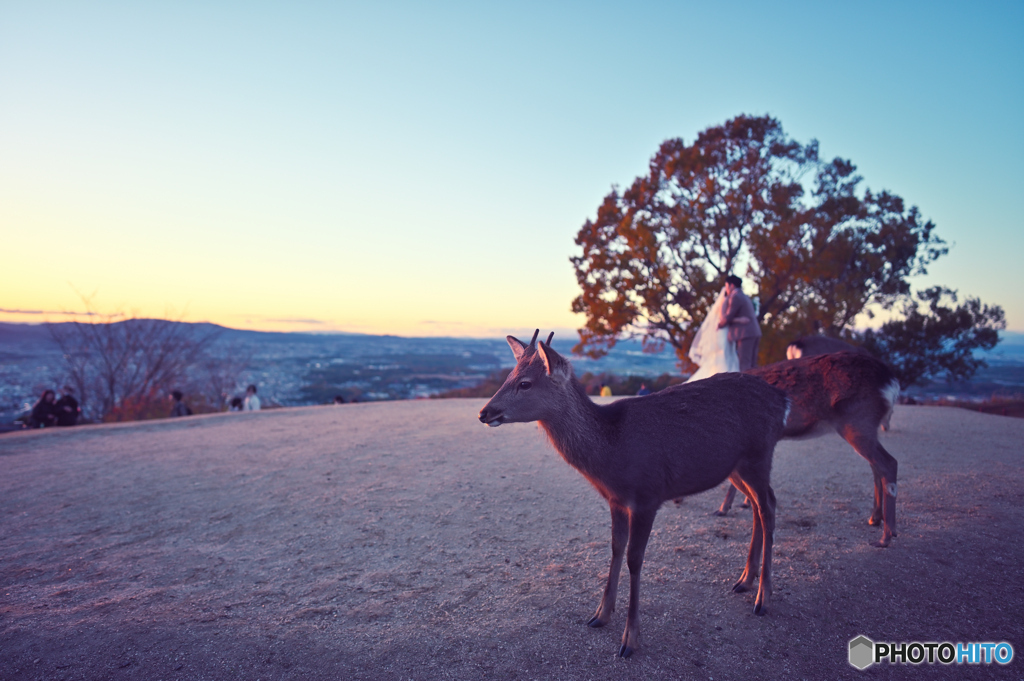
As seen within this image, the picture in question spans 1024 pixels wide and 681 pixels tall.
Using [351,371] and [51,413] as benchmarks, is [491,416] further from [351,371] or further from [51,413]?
[351,371]

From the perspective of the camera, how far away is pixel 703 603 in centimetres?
390

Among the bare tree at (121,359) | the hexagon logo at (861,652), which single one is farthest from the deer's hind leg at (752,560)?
the bare tree at (121,359)

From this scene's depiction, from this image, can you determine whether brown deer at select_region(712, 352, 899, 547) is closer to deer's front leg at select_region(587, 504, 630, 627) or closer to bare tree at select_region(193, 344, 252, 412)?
deer's front leg at select_region(587, 504, 630, 627)

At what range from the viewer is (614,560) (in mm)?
3684

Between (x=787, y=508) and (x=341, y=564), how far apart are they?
4981mm

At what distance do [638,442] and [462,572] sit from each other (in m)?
2.07

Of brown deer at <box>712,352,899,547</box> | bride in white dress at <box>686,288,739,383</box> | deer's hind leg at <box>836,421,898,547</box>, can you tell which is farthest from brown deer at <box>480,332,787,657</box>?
bride in white dress at <box>686,288,739,383</box>

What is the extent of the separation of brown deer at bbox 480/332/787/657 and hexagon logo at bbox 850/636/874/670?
1.89 feet

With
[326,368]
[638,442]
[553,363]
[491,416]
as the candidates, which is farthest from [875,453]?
[326,368]

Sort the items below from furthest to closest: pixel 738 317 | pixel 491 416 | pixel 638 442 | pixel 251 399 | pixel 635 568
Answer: pixel 251 399 < pixel 738 317 < pixel 638 442 < pixel 491 416 < pixel 635 568

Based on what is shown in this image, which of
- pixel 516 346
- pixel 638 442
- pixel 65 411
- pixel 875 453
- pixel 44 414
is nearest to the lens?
pixel 638 442

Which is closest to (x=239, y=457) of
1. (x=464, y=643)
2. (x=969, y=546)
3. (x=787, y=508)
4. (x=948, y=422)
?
(x=464, y=643)

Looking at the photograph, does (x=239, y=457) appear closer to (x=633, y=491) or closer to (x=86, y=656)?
(x=86, y=656)

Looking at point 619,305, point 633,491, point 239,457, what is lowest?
point 239,457
